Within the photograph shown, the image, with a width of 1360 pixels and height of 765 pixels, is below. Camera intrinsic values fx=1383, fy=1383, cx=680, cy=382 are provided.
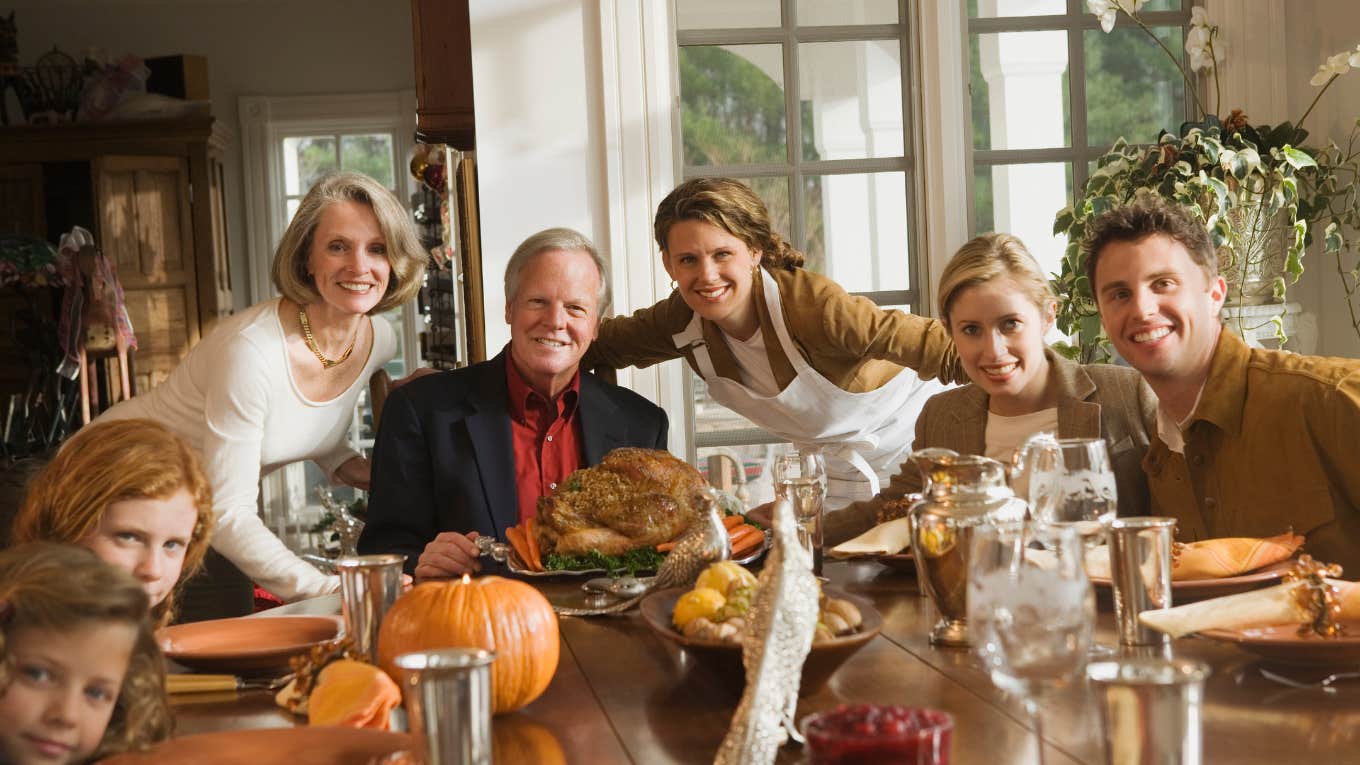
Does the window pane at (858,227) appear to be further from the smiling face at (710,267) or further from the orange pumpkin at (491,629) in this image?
the orange pumpkin at (491,629)

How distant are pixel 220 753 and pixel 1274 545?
1176mm

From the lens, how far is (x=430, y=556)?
2037 millimetres

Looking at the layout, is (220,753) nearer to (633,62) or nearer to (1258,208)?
(633,62)

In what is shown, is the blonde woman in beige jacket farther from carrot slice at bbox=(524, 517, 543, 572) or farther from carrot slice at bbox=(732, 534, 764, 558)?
carrot slice at bbox=(524, 517, 543, 572)

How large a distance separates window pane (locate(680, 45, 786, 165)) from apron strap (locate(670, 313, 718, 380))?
105 cm

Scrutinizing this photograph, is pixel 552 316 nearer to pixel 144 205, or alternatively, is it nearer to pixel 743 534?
pixel 743 534

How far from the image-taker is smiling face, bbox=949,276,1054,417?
2389 mm

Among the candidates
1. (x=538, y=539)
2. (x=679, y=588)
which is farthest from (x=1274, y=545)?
(x=538, y=539)

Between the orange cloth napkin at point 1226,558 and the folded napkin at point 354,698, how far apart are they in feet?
2.95

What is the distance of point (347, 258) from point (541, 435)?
1.99 feet

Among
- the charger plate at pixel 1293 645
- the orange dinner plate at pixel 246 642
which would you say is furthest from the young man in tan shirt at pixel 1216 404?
the orange dinner plate at pixel 246 642

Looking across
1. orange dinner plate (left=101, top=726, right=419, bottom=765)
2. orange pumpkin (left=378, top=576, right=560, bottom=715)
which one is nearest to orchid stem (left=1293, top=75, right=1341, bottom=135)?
orange pumpkin (left=378, top=576, right=560, bottom=715)

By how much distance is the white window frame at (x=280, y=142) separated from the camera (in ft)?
27.1

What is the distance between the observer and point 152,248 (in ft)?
25.5
